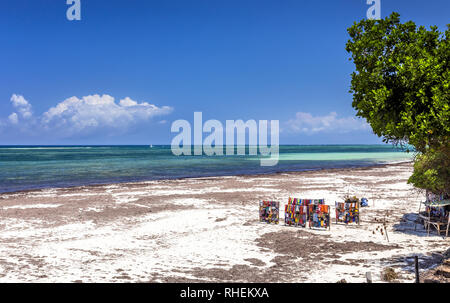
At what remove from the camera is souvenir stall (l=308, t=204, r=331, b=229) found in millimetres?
16078

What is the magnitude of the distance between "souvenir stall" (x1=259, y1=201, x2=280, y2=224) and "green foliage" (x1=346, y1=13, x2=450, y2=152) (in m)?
7.96

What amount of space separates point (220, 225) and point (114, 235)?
16.3 ft

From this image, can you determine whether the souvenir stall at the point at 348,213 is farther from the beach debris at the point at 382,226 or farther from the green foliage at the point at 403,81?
the green foliage at the point at 403,81

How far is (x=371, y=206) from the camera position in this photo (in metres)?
21.7

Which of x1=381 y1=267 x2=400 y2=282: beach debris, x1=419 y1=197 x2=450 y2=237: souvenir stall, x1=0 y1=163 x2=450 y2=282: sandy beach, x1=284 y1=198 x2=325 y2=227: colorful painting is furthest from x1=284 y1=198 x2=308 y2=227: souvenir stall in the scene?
x1=381 y1=267 x2=400 y2=282: beach debris

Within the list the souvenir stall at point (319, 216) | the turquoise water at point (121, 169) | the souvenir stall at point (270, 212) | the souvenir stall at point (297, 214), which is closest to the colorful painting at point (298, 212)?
the souvenir stall at point (297, 214)

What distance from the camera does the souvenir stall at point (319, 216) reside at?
633 inches

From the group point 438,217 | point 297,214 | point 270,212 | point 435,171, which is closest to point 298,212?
point 297,214

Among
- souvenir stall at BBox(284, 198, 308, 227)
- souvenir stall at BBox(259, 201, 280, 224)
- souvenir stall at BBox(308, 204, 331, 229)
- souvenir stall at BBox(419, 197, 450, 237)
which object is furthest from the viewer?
souvenir stall at BBox(259, 201, 280, 224)

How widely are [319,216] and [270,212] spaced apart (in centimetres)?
249

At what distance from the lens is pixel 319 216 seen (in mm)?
16188

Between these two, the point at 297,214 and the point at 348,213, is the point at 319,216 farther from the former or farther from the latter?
the point at 348,213

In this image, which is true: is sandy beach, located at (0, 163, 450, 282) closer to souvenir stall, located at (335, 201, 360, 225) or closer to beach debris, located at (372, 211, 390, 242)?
beach debris, located at (372, 211, 390, 242)
